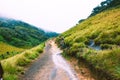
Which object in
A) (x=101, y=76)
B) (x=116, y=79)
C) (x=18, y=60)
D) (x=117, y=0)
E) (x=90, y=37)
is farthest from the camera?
(x=117, y=0)

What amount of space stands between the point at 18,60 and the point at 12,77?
7.12 meters

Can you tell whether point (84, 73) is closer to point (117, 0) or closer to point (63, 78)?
point (63, 78)

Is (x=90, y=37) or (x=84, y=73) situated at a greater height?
(x=90, y=37)

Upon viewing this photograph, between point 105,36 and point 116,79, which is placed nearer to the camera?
point 116,79

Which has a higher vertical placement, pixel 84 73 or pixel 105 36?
pixel 105 36

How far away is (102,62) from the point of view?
18.0m

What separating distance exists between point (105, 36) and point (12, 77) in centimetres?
1860

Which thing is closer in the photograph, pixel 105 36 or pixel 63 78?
pixel 63 78

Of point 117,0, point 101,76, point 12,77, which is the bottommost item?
point 101,76

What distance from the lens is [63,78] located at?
17547mm

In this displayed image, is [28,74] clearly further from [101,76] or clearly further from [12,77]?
[101,76]

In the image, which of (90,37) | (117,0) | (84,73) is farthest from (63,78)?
(117,0)

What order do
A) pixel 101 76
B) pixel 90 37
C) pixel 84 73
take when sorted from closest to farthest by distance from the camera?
pixel 101 76
pixel 84 73
pixel 90 37

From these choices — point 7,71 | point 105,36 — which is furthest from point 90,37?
point 7,71
